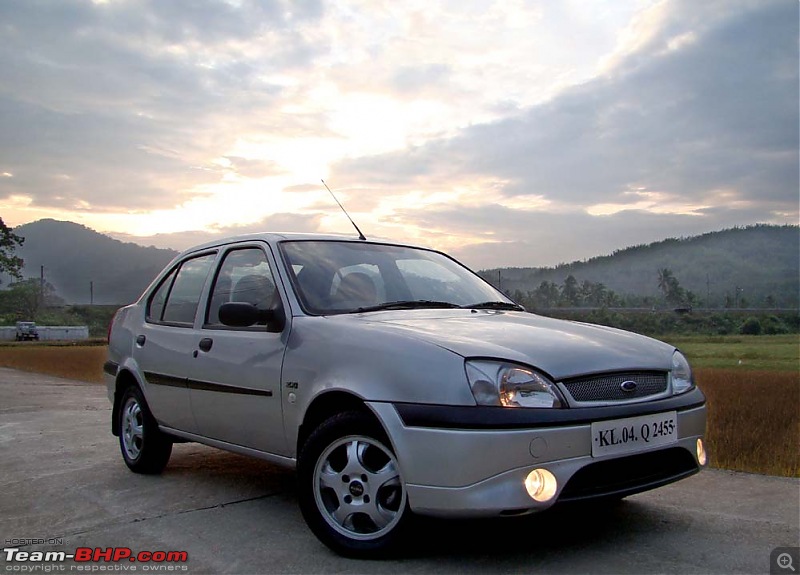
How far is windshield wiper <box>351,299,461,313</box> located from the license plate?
4.74 ft

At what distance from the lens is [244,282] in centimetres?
480

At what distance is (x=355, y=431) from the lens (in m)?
3.50

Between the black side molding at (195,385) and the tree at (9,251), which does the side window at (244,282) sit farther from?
the tree at (9,251)

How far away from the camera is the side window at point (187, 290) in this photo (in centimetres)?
526

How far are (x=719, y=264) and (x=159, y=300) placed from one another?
14753 centimetres

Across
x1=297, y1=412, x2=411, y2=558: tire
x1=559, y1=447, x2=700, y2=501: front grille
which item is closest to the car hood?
x1=559, y1=447, x2=700, y2=501: front grille

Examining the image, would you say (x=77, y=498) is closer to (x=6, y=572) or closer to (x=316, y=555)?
(x=6, y=572)

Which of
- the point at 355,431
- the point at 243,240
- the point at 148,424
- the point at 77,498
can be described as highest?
the point at 243,240

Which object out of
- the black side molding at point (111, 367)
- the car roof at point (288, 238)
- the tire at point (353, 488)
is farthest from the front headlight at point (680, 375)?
the black side molding at point (111, 367)

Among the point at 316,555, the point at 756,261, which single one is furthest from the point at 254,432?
the point at 756,261

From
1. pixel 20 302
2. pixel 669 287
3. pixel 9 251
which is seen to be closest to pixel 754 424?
pixel 9 251

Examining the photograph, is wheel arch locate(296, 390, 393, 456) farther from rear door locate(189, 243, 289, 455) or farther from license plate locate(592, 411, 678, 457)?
license plate locate(592, 411, 678, 457)

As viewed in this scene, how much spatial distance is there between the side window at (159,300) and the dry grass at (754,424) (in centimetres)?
454

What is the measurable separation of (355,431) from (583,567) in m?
1.17
